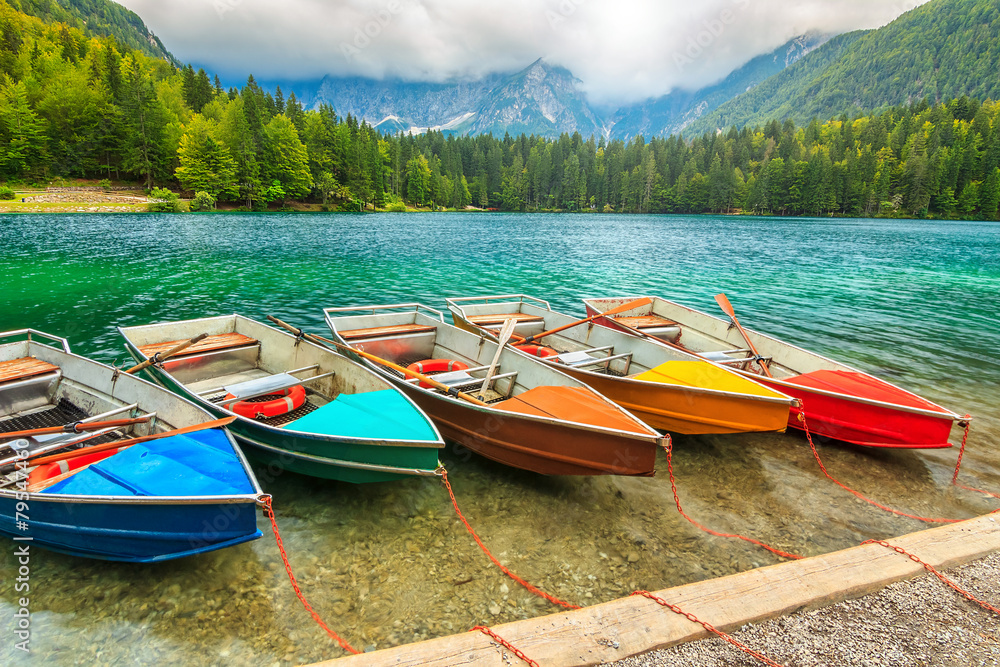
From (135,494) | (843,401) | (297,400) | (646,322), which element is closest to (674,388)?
(843,401)

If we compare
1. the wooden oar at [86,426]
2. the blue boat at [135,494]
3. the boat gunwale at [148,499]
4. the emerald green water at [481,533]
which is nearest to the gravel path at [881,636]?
the emerald green water at [481,533]

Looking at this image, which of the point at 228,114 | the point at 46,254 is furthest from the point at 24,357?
the point at 228,114

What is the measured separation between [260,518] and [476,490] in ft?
10.1

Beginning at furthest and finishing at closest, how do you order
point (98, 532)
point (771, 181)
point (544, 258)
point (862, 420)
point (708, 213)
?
point (708, 213), point (771, 181), point (544, 258), point (862, 420), point (98, 532)

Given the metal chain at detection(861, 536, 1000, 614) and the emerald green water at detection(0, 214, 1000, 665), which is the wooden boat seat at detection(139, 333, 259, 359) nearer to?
the emerald green water at detection(0, 214, 1000, 665)

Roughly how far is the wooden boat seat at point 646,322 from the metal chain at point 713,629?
348 inches

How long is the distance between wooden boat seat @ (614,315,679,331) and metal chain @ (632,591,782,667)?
29.0ft

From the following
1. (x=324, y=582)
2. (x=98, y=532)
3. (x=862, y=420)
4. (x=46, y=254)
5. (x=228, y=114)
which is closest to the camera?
(x=98, y=532)

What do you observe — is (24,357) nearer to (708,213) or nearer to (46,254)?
(46,254)

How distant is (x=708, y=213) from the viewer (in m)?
140

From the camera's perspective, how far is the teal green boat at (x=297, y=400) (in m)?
5.97

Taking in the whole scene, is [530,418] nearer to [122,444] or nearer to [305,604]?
[305,604]

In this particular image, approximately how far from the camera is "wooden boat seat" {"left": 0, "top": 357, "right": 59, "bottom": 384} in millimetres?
Answer: 7598

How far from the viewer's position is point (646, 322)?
13.3m
